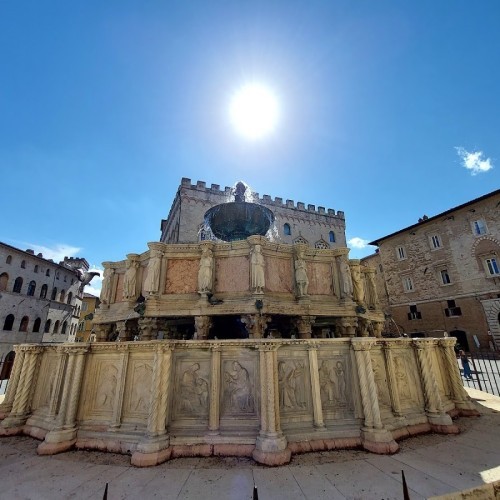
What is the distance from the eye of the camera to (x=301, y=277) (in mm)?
6965

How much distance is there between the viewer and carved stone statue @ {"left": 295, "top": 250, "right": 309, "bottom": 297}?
6.88m

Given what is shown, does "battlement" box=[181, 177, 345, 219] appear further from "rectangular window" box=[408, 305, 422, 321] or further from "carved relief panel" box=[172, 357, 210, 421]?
"carved relief panel" box=[172, 357, 210, 421]

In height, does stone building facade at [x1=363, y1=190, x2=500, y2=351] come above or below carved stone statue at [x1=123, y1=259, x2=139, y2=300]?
above

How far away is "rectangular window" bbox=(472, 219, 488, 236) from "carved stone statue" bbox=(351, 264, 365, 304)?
25.0 m

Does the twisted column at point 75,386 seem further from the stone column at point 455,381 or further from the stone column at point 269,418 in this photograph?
the stone column at point 455,381

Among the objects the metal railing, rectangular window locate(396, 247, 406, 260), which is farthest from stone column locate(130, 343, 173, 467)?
rectangular window locate(396, 247, 406, 260)

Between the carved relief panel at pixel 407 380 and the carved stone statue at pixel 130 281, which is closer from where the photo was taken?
the carved relief panel at pixel 407 380

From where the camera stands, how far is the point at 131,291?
289 inches

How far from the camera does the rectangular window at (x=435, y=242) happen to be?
28562 millimetres

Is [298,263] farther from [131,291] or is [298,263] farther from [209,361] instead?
[131,291]

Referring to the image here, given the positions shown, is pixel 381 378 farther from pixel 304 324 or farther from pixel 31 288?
pixel 31 288

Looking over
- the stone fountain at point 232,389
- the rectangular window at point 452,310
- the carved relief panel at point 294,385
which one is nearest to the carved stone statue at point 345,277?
the stone fountain at point 232,389

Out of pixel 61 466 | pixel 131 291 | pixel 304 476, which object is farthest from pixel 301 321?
pixel 61 466

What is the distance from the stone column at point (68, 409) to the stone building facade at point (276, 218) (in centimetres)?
2437
